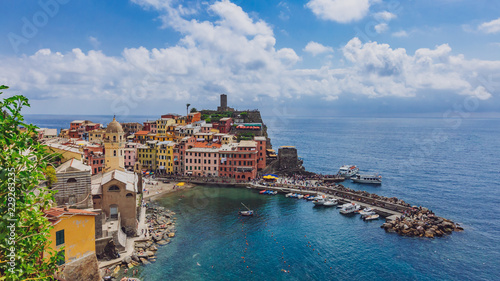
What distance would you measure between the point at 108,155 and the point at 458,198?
69.4m

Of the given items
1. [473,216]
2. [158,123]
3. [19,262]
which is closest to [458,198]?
[473,216]

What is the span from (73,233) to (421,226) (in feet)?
147

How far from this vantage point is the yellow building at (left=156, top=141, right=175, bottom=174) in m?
81.8

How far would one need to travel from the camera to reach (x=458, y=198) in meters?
66.3

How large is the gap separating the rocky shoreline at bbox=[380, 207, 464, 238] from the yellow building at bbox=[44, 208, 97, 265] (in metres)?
40.1

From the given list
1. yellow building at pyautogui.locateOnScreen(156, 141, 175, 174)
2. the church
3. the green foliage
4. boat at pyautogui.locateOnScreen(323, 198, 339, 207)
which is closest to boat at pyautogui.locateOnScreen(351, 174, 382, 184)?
boat at pyautogui.locateOnScreen(323, 198, 339, 207)

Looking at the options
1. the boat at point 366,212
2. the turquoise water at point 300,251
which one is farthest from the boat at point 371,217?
the turquoise water at point 300,251

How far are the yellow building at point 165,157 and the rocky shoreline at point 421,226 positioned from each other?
52395 mm

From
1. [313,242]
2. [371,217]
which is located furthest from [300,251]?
[371,217]

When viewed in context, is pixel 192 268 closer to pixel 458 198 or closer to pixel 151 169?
pixel 151 169

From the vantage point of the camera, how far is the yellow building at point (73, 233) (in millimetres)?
25953

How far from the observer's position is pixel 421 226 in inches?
1852

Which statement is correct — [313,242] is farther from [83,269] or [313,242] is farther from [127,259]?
[83,269]

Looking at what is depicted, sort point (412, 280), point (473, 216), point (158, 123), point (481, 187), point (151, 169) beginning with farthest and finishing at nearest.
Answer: point (158, 123) < point (151, 169) < point (481, 187) < point (473, 216) < point (412, 280)
